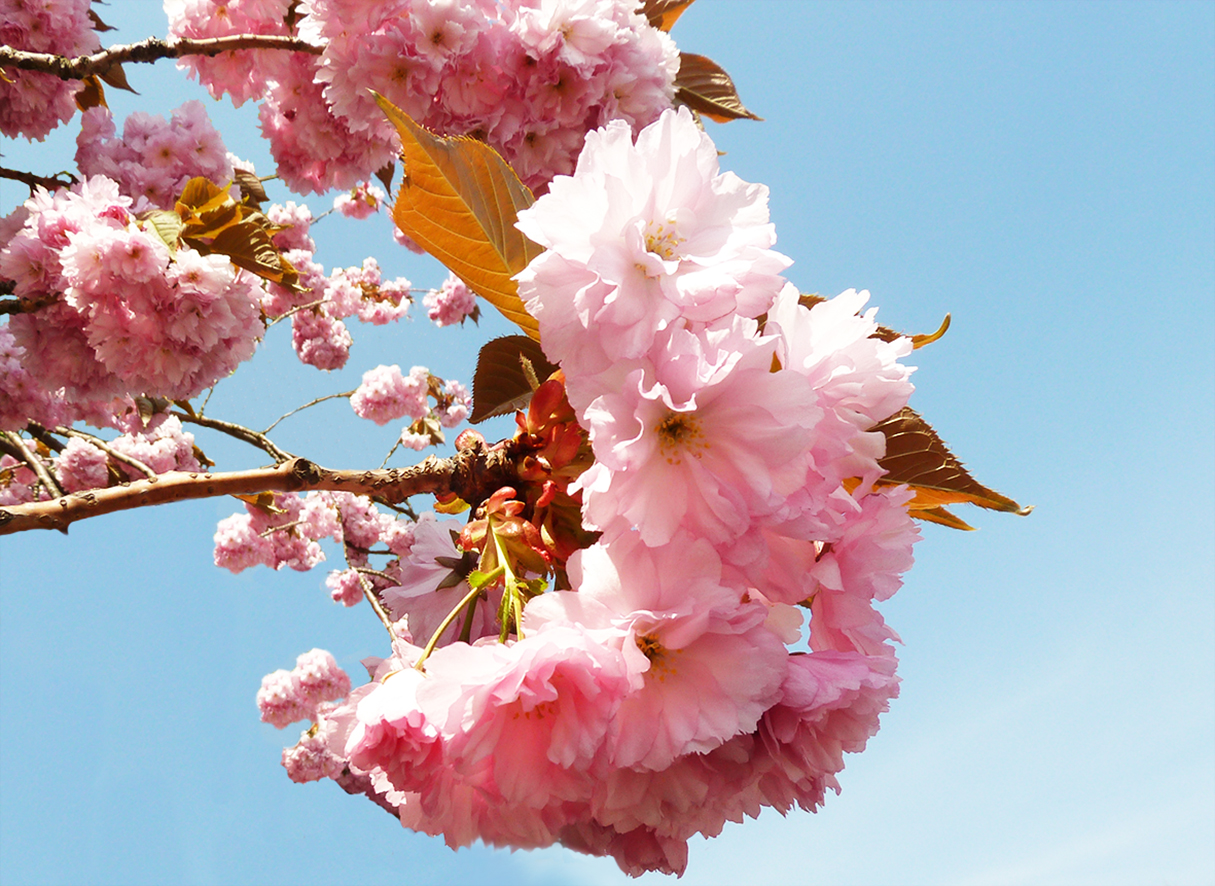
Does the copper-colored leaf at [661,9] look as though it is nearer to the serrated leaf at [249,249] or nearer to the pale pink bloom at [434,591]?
the serrated leaf at [249,249]

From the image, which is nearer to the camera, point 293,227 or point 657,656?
point 657,656

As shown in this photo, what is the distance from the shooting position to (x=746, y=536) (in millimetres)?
583

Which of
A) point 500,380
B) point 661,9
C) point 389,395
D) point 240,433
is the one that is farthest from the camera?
point 389,395

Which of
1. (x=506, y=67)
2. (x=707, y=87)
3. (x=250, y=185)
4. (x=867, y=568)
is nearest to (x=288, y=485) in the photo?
(x=867, y=568)

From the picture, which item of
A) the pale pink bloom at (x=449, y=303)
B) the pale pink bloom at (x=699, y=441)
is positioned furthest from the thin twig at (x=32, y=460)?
the pale pink bloom at (x=449, y=303)

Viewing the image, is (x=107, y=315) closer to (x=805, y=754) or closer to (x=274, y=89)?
(x=274, y=89)

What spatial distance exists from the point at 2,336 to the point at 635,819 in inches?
138

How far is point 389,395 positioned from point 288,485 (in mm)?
6001

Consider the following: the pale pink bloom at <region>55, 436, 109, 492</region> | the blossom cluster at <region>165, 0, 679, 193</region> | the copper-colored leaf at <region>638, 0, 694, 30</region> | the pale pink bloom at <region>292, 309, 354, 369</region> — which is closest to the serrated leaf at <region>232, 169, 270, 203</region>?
the blossom cluster at <region>165, 0, 679, 193</region>

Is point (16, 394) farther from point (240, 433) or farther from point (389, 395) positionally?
point (389, 395)

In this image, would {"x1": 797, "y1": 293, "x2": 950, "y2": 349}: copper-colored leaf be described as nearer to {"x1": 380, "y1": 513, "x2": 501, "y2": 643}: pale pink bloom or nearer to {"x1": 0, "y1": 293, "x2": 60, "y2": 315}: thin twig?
{"x1": 380, "y1": 513, "x2": 501, "y2": 643}: pale pink bloom

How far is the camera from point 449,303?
753 centimetres

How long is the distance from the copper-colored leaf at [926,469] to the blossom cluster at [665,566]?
0.14 m

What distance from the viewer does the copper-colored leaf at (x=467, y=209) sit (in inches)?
28.5
